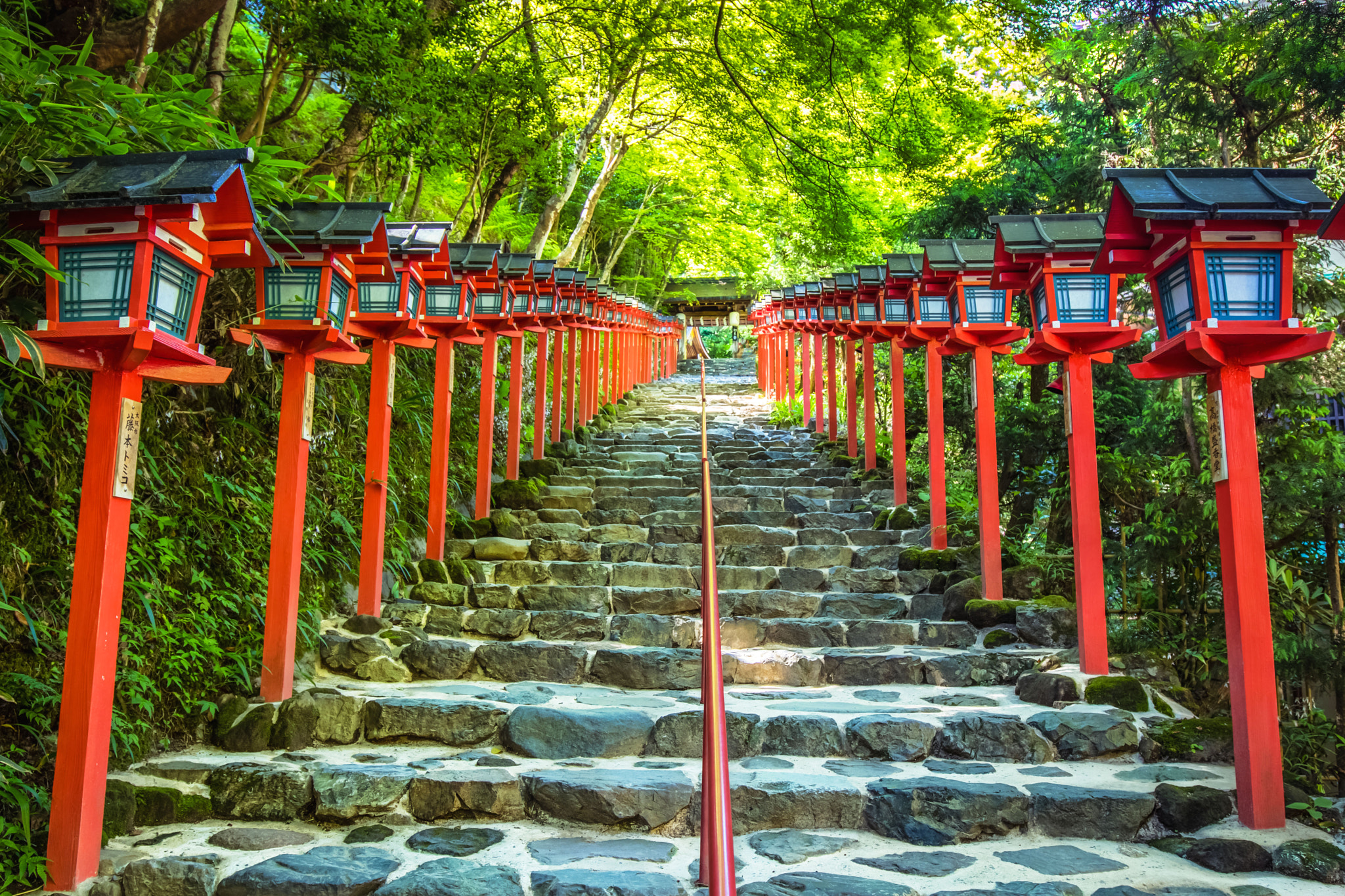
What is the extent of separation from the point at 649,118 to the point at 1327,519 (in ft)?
40.6

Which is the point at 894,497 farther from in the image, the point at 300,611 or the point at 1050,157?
the point at 300,611

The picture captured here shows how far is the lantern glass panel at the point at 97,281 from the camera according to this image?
293 cm

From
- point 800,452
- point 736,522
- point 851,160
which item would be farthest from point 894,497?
point 851,160

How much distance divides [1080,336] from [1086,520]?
1.12 meters

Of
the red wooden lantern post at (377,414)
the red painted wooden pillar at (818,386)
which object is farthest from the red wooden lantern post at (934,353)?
the red painted wooden pillar at (818,386)

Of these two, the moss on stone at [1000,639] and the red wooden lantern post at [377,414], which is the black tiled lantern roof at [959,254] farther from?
the red wooden lantern post at [377,414]

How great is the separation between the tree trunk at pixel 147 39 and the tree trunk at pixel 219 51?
737mm

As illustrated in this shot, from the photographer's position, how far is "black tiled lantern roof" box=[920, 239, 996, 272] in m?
6.38

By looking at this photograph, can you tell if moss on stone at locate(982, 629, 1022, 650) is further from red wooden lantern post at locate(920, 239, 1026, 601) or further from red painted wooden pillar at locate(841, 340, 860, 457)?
red painted wooden pillar at locate(841, 340, 860, 457)

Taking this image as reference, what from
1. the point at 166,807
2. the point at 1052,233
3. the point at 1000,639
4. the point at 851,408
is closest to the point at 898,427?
the point at 851,408

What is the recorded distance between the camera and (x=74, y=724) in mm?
2898

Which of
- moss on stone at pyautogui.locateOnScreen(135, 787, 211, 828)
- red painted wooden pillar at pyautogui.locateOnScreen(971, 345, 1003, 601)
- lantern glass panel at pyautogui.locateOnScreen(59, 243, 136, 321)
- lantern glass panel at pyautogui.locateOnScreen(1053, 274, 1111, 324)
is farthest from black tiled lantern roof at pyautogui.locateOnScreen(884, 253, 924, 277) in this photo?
moss on stone at pyautogui.locateOnScreen(135, 787, 211, 828)

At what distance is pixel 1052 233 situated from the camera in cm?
508

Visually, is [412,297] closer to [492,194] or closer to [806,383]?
[492,194]
